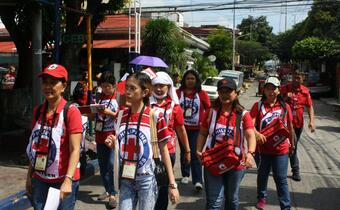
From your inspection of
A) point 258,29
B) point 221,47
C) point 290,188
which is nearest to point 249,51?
point 258,29

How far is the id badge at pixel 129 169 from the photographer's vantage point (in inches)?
141

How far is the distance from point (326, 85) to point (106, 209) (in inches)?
1098

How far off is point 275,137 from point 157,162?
7.00ft

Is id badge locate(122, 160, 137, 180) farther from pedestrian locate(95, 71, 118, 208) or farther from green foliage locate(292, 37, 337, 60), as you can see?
green foliage locate(292, 37, 337, 60)

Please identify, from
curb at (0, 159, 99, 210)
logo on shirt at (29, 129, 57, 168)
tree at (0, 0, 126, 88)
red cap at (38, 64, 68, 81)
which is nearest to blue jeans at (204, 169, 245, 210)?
logo on shirt at (29, 129, 57, 168)

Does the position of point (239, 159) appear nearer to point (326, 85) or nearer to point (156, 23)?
point (156, 23)

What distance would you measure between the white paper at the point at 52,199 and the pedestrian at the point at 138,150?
1.79 ft

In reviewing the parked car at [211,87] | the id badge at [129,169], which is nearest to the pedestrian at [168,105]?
the id badge at [129,169]

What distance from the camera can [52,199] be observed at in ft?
10.8

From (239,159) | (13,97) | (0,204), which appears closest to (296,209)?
(239,159)

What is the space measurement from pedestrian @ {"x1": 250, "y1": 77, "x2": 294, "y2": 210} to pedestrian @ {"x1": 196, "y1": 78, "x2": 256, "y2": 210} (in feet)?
3.01

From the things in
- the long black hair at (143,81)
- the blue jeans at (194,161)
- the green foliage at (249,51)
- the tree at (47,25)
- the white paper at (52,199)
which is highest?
the green foliage at (249,51)

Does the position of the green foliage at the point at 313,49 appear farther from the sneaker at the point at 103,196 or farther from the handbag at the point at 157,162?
the handbag at the point at 157,162

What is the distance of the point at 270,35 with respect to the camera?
11650cm
